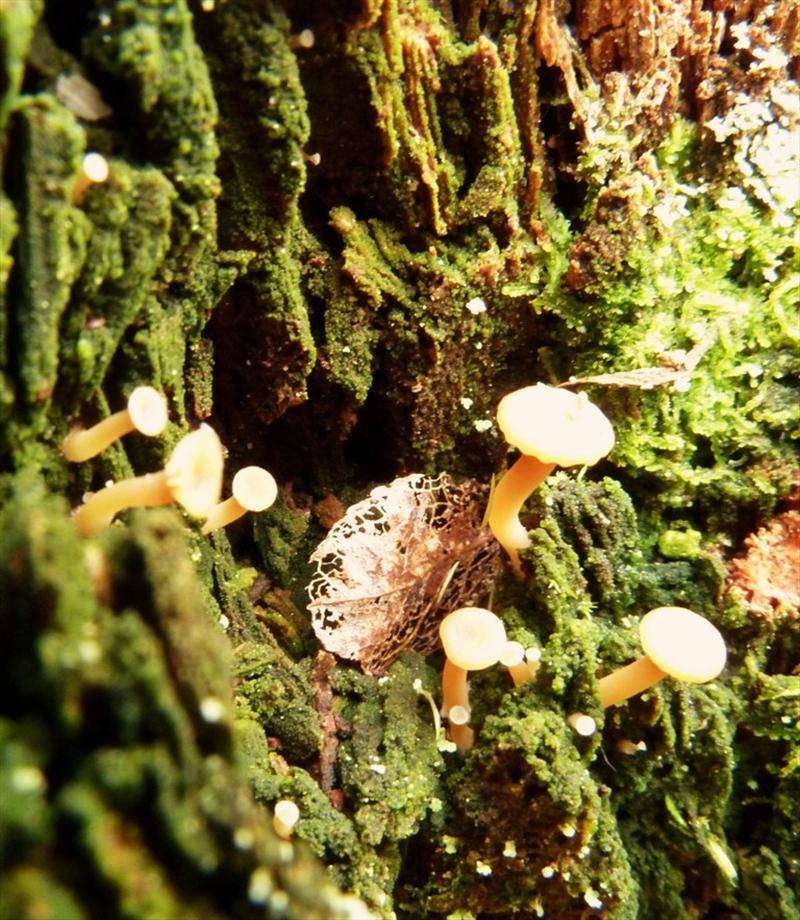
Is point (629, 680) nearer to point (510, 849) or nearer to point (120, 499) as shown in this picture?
point (510, 849)

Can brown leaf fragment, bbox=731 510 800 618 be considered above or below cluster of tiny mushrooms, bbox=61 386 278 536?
below

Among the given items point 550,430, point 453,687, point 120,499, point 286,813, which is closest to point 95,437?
point 120,499

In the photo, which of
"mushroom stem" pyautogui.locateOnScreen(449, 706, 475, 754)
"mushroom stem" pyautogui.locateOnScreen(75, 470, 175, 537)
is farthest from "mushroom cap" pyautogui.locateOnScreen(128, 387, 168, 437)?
"mushroom stem" pyautogui.locateOnScreen(449, 706, 475, 754)

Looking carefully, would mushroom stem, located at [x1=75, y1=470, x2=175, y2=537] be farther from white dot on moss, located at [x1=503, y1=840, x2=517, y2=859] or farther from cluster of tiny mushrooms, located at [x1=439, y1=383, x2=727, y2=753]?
white dot on moss, located at [x1=503, y1=840, x2=517, y2=859]

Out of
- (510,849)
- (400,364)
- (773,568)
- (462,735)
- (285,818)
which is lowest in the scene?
(510,849)

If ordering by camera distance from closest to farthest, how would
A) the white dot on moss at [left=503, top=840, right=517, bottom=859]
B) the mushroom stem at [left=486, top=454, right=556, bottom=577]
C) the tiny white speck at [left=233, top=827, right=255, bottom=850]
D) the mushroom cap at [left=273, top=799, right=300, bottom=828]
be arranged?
the tiny white speck at [left=233, top=827, right=255, bottom=850]
the mushroom cap at [left=273, top=799, right=300, bottom=828]
the white dot on moss at [left=503, top=840, right=517, bottom=859]
the mushroom stem at [left=486, top=454, right=556, bottom=577]

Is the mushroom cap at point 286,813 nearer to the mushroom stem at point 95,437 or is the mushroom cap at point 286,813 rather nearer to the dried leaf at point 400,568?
the dried leaf at point 400,568

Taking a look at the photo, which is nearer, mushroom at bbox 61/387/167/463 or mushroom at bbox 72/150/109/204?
mushroom at bbox 72/150/109/204

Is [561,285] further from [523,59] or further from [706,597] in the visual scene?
[706,597]
